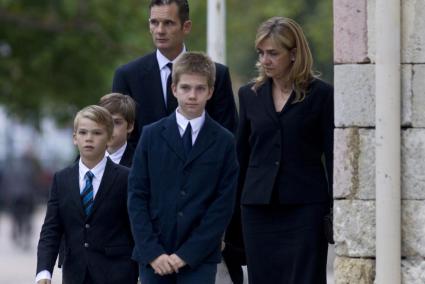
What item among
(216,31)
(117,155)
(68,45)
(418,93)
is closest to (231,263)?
(117,155)

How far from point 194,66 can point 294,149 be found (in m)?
0.96

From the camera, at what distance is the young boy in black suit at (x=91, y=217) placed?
25.2 ft

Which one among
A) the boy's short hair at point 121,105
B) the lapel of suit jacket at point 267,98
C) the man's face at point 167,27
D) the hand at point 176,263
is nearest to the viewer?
the hand at point 176,263

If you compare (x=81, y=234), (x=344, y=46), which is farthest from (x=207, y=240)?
(x=344, y=46)

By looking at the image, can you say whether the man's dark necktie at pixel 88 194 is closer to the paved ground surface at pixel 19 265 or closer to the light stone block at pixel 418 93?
the paved ground surface at pixel 19 265

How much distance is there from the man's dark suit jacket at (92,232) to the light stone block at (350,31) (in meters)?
1.40

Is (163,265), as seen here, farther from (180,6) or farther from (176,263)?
(180,6)

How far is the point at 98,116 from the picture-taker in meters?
7.72

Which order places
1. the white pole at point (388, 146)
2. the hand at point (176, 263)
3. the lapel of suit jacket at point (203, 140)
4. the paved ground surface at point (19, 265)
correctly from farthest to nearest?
the paved ground surface at point (19, 265) → the white pole at point (388, 146) → the lapel of suit jacket at point (203, 140) → the hand at point (176, 263)

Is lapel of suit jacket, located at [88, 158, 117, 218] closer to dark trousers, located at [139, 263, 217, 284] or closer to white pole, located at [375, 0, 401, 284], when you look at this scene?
dark trousers, located at [139, 263, 217, 284]

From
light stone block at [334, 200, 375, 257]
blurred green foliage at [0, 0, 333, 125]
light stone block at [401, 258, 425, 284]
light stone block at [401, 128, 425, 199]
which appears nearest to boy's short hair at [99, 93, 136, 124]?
light stone block at [334, 200, 375, 257]

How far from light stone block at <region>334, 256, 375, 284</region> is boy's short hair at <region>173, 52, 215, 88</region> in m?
1.30

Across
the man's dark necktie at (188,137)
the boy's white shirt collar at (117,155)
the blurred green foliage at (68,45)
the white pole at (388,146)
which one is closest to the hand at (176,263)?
the man's dark necktie at (188,137)

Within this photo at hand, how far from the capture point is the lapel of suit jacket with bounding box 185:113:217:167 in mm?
7215
